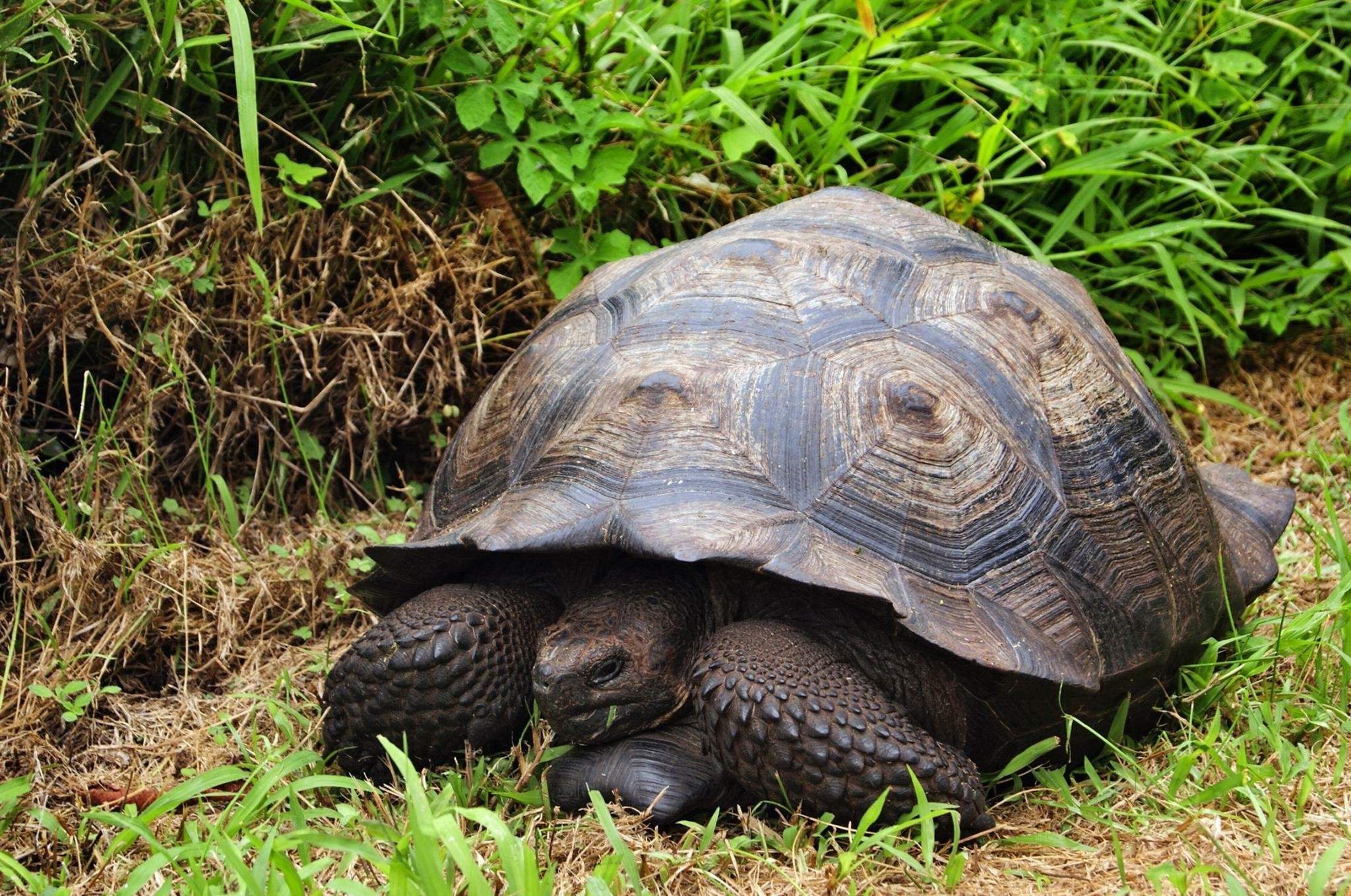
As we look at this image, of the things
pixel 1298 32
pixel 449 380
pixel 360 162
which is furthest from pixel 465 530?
pixel 1298 32

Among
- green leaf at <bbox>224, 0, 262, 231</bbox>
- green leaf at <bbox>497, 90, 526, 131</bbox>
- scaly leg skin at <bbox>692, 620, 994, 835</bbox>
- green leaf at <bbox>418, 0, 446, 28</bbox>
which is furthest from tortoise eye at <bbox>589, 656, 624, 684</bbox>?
green leaf at <bbox>418, 0, 446, 28</bbox>

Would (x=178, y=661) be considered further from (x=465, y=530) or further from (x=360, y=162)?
(x=360, y=162)

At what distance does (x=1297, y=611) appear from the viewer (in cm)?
332

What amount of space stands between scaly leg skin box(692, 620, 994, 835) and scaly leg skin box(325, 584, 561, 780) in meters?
0.42

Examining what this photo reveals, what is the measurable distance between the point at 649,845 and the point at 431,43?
2436mm

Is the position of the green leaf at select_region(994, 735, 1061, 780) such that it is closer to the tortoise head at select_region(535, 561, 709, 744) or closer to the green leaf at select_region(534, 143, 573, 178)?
the tortoise head at select_region(535, 561, 709, 744)

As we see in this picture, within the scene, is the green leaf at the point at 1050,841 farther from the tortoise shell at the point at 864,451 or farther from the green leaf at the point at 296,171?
the green leaf at the point at 296,171

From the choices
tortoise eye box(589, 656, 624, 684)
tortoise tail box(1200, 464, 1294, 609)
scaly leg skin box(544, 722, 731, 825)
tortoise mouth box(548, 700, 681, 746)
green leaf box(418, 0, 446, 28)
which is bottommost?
tortoise tail box(1200, 464, 1294, 609)

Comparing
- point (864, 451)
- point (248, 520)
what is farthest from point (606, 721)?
point (248, 520)

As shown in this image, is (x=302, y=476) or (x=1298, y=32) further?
(x=1298, y=32)

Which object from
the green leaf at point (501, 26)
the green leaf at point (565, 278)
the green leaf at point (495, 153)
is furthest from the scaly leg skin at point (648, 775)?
the green leaf at point (501, 26)

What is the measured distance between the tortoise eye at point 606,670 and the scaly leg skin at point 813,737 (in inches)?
5.9

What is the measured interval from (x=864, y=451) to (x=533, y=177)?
1.68 meters

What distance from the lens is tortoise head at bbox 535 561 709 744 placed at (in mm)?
2430
